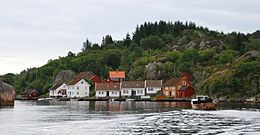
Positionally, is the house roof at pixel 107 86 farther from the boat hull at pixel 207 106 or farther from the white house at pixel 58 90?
the boat hull at pixel 207 106

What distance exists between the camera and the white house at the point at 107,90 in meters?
162

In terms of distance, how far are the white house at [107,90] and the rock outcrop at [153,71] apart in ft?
48.1

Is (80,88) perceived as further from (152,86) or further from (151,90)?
(152,86)

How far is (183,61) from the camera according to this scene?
171m

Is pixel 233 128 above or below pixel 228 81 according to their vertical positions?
below

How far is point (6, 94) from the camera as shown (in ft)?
301

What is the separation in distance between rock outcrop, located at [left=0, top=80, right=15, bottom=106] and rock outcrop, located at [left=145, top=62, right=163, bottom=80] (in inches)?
3200

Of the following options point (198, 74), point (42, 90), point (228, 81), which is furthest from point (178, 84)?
point (42, 90)

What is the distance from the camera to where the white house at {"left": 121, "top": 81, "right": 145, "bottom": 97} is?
520ft

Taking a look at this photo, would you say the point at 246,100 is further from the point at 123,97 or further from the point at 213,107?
the point at 123,97

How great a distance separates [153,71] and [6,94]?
283ft

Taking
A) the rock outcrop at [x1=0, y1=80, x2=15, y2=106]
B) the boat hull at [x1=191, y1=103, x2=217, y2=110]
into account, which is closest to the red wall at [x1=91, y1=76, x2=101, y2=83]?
the rock outcrop at [x1=0, y1=80, x2=15, y2=106]

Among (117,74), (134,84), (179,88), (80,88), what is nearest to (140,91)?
(134,84)

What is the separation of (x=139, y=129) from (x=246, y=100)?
252 feet
